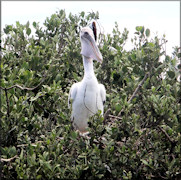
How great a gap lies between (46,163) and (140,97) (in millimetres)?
1384

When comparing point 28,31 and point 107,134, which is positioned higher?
point 28,31

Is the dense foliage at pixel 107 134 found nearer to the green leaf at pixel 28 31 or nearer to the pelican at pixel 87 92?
the pelican at pixel 87 92

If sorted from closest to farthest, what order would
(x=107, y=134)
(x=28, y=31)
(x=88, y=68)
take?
(x=107, y=134)
(x=88, y=68)
(x=28, y=31)

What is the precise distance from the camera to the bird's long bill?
4.90 m

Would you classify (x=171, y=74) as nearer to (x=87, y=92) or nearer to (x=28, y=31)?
(x=87, y=92)

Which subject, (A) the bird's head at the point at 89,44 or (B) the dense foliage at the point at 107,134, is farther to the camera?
(A) the bird's head at the point at 89,44

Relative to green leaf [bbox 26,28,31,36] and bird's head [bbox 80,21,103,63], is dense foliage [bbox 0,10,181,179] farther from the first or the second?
green leaf [bbox 26,28,31,36]

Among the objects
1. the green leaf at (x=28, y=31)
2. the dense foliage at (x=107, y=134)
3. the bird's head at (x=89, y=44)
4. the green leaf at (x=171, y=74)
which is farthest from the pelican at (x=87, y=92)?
the green leaf at (x=28, y=31)

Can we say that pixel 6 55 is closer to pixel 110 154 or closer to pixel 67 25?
pixel 67 25

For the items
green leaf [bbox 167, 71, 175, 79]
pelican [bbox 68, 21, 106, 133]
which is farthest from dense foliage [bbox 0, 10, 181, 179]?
pelican [bbox 68, 21, 106, 133]

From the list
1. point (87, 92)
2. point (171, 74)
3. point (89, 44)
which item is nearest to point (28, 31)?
point (89, 44)

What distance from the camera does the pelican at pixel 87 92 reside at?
189 inches

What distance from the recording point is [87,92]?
4.79 m

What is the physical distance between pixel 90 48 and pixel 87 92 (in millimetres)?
597
